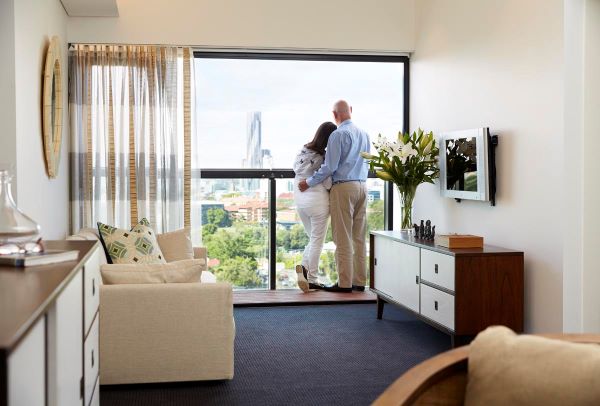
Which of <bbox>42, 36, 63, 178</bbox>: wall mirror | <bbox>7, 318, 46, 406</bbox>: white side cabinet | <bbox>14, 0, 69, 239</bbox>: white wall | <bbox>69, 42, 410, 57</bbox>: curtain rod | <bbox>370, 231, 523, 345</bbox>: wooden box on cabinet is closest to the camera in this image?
<bbox>7, 318, 46, 406</bbox>: white side cabinet

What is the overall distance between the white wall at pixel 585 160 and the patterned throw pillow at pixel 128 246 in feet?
8.68

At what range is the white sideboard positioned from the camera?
145 cm

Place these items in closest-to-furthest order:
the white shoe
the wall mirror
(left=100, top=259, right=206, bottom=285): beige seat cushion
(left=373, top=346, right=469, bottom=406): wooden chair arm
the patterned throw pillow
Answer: (left=373, top=346, right=469, bottom=406): wooden chair arm
(left=100, top=259, right=206, bottom=285): beige seat cushion
the patterned throw pillow
the wall mirror
the white shoe

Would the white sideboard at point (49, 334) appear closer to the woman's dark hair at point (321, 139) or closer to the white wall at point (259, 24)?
the white wall at point (259, 24)

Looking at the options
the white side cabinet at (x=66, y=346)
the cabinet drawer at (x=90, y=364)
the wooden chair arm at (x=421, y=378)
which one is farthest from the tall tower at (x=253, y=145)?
the wooden chair arm at (x=421, y=378)

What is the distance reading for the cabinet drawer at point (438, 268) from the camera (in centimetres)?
466

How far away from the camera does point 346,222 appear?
7031 mm

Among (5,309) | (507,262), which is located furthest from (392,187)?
(5,309)

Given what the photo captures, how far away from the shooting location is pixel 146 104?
6.71m

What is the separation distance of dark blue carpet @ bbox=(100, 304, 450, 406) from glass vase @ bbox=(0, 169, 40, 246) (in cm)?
155

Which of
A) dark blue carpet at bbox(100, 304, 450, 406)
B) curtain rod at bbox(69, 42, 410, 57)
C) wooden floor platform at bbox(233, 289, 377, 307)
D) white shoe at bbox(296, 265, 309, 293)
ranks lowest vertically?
dark blue carpet at bbox(100, 304, 450, 406)

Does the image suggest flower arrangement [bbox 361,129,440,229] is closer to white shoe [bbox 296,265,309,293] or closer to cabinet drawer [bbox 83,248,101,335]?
white shoe [bbox 296,265,309,293]

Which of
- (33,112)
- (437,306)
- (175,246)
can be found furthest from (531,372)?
(175,246)

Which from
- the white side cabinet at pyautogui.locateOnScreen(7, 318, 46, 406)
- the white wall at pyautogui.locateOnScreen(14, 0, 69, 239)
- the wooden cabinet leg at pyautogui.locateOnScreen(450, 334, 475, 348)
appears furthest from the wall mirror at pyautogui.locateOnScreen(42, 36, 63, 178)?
the white side cabinet at pyautogui.locateOnScreen(7, 318, 46, 406)
